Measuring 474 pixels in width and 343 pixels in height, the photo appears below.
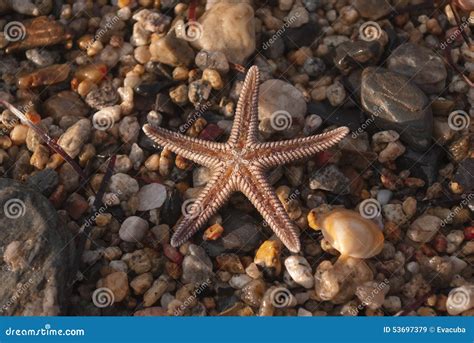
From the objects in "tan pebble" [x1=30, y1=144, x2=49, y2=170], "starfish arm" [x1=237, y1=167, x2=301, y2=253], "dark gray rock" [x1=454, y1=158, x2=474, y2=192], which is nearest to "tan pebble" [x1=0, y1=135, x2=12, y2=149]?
"tan pebble" [x1=30, y1=144, x2=49, y2=170]

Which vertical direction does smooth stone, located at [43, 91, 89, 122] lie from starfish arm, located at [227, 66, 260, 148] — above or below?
below

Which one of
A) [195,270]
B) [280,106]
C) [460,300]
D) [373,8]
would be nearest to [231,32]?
[280,106]

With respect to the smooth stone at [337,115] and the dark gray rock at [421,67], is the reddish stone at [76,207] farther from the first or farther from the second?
the dark gray rock at [421,67]

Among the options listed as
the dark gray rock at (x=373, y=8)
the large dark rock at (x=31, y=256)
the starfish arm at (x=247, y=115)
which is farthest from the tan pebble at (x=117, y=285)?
the dark gray rock at (x=373, y=8)

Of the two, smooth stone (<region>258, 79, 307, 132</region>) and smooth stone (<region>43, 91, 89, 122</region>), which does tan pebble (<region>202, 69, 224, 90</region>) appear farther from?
smooth stone (<region>43, 91, 89, 122</region>)

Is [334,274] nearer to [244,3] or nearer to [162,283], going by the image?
[162,283]

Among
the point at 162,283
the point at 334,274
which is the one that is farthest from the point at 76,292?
the point at 334,274
